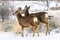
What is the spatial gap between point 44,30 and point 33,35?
0.12 metres

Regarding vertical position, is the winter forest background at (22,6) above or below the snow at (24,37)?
above

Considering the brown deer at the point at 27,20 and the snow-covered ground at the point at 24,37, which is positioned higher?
the brown deer at the point at 27,20

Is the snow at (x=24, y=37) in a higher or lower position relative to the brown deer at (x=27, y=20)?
lower

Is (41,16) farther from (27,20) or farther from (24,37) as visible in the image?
(24,37)

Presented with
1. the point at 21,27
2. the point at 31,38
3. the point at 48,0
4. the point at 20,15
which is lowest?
the point at 31,38

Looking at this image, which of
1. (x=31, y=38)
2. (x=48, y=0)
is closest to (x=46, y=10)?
(x=48, y=0)

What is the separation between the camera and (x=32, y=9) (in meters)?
1.52

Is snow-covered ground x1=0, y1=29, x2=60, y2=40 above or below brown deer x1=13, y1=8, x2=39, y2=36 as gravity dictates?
below

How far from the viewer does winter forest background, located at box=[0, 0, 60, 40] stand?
1.51 meters

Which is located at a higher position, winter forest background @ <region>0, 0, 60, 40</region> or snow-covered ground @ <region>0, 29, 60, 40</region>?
winter forest background @ <region>0, 0, 60, 40</region>

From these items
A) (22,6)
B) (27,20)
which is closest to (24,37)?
(27,20)

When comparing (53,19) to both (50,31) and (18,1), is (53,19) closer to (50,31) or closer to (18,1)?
(50,31)

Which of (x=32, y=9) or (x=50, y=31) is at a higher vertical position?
(x=32, y=9)

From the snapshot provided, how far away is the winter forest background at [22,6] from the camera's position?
1.51 m
